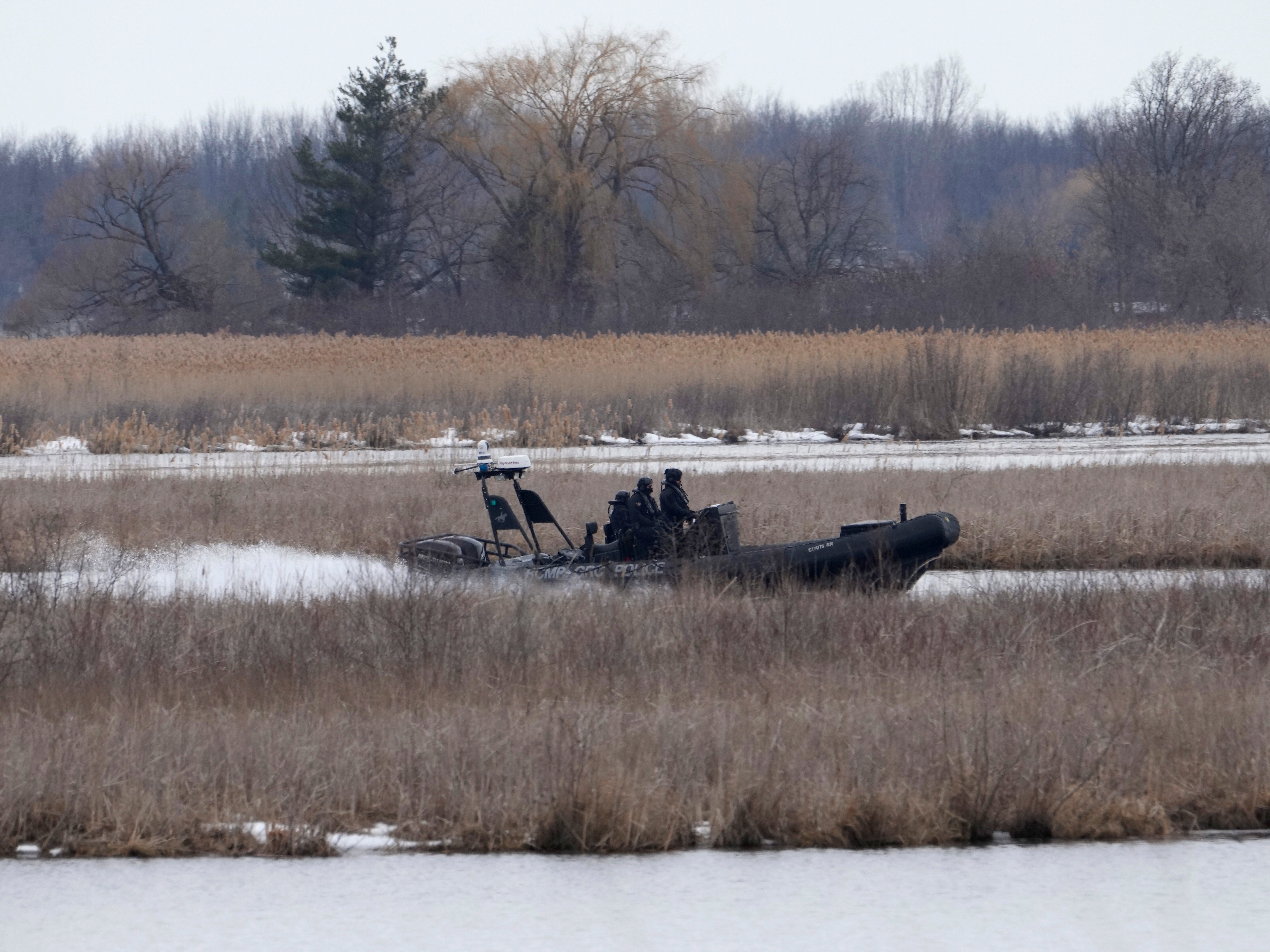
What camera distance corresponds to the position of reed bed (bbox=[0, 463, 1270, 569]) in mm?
13070

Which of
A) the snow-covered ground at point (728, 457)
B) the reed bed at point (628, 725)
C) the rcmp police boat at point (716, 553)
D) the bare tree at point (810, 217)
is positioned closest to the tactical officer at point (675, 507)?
the rcmp police boat at point (716, 553)

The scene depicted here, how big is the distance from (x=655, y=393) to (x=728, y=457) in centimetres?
543

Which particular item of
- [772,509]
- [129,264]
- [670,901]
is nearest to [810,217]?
[129,264]

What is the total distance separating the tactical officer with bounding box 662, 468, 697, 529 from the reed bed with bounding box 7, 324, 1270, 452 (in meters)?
12.3

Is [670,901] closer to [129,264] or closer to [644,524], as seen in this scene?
[644,524]

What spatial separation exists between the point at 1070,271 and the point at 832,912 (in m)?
47.1

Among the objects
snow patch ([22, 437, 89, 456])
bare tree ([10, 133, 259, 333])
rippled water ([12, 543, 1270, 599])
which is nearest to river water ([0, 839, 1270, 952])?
rippled water ([12, 543, 1270, 599])

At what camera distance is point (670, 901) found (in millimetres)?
5254

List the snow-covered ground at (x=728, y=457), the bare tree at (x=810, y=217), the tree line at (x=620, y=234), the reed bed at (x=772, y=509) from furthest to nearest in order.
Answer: the bare tree at (x=810, y=217) < the tree line at (x=620, y=234) < the snow-covered ground at (x=728, y=457) < the reed bed at (x=772, y=509)

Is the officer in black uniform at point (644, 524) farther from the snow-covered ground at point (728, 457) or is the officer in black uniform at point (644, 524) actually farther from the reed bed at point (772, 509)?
the snow-covered ground at point (728, 457)

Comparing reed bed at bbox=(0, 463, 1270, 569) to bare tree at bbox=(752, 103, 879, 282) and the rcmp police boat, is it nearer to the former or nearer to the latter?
the rcmp police boat

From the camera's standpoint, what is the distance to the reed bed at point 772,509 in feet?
42.9

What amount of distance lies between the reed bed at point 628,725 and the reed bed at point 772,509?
3.83 metres

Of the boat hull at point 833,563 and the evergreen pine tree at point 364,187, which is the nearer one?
the boat hull at point 833,563
